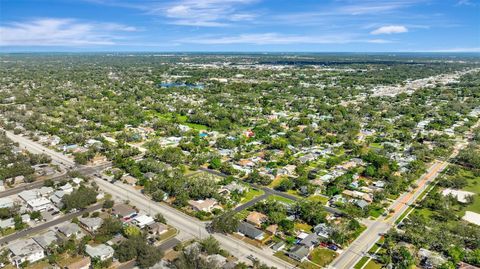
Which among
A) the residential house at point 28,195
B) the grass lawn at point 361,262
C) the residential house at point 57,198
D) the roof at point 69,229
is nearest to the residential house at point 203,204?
the roof at point 69,229

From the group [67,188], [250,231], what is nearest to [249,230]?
[250,231]

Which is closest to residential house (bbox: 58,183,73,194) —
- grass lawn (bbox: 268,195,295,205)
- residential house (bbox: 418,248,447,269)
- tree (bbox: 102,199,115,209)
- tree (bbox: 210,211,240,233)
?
tree (bbox: 102,199,115,209)

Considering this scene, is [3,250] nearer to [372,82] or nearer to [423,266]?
[423,266]

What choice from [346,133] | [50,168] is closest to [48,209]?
[50,168]

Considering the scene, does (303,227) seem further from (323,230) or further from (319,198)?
(319,198)

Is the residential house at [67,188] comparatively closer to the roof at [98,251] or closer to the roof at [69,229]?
the roof at [69,229]

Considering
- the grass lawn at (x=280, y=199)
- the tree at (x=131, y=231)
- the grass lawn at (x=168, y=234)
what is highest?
the tree at (x=131, y=231)

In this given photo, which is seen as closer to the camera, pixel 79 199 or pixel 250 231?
pixel 250 231
